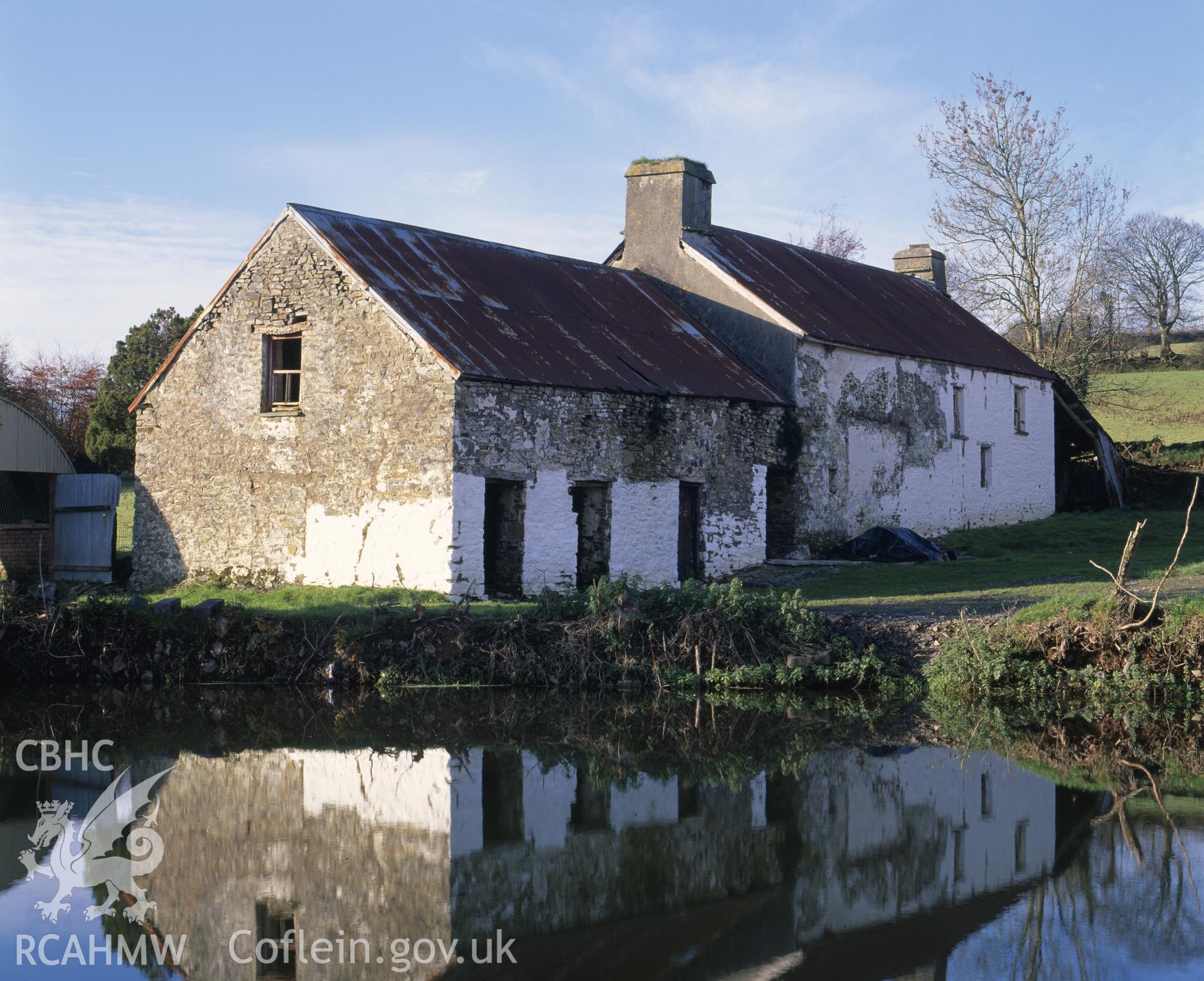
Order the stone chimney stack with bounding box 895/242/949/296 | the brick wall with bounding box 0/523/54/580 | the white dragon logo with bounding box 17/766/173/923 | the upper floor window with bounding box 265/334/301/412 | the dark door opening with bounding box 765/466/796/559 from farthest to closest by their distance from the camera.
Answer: the stone chimney stack with bounding box 895/242/949/296 → the dark door opening with bounding box 765/466/796/559 → the brick wall with bounding box 0/523/54/580 → the upper floor window with bounding box 265/334/301/412 → the white dragon logo with bounding box 17/766/173/923

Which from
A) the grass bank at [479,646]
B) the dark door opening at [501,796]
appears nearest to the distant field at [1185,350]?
the grass bank at [479,646]

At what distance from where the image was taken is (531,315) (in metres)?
22.6

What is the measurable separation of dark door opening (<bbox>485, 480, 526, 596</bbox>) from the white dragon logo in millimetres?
9125

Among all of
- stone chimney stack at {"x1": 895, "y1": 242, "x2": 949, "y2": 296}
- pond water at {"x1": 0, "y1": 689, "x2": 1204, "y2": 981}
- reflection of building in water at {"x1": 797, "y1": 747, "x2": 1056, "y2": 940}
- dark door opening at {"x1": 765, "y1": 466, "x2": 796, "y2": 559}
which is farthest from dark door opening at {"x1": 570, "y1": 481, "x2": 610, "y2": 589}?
stone chimney stack at {"x1": 895, "y1": 242, "x2": 949, "y2": 296}

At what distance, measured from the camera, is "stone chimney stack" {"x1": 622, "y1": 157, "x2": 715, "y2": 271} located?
27594mm

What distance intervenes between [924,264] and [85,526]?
75.8 feet

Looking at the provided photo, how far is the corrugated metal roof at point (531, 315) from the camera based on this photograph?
20312 millimetres

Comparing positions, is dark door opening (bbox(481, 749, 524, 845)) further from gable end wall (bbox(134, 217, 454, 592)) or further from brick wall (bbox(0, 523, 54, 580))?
brick wall (bbox(0, 523, 54, 580))

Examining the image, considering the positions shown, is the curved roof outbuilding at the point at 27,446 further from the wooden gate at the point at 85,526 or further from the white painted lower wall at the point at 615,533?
the white painted lower wall at the point at 615,533

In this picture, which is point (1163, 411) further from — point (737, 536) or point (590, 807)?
point (590, 807)

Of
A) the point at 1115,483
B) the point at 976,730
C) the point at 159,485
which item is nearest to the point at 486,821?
the point at 976,730

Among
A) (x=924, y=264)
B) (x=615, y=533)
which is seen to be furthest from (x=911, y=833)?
(x=924, y=264)

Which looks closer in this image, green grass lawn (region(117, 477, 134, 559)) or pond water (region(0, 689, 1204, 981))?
pond water (region(0, 689, 1204, 981))

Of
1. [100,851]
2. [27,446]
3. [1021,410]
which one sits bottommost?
[100,851]
